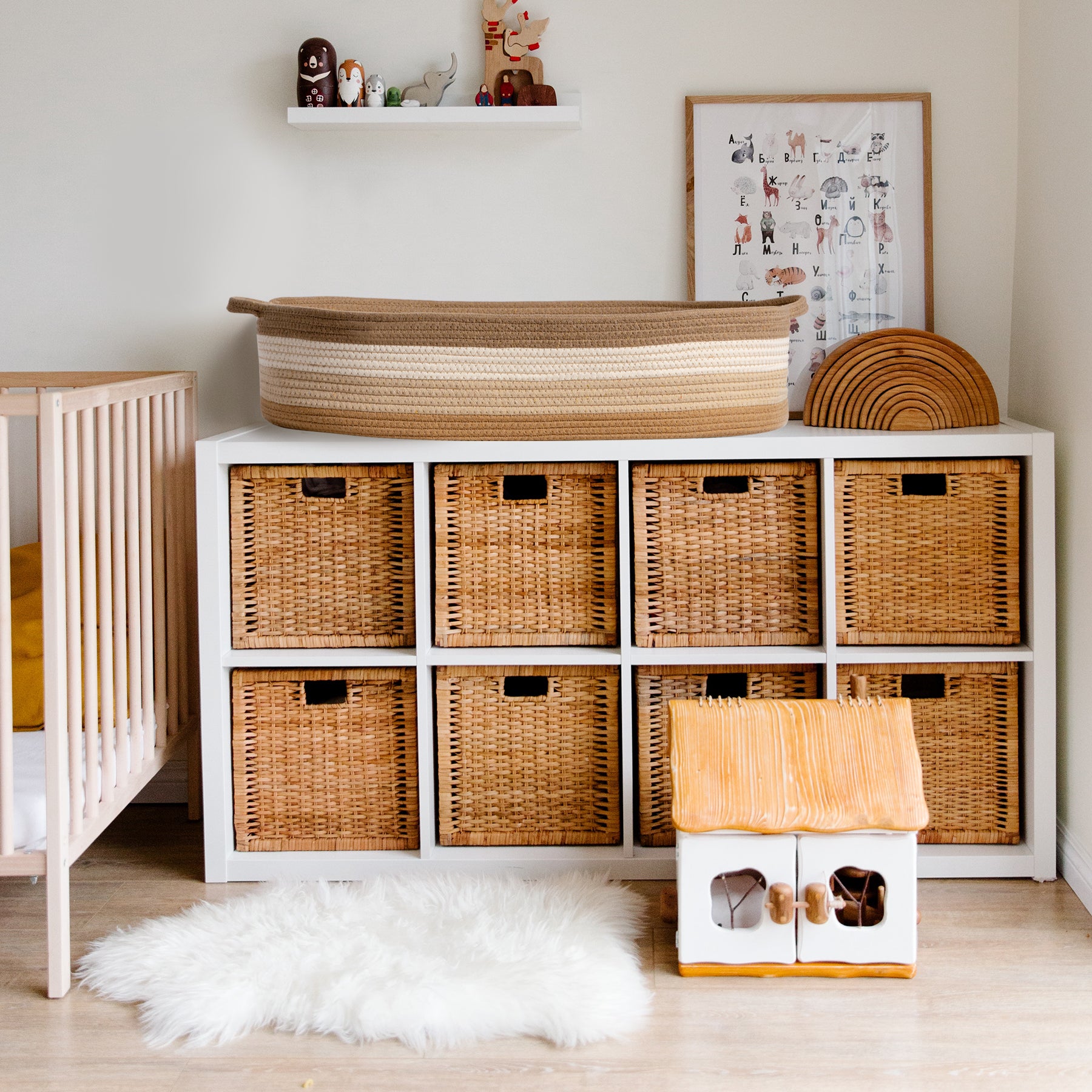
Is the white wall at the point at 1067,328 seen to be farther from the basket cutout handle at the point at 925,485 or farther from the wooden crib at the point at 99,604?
the wooden crib at the point at 99,604

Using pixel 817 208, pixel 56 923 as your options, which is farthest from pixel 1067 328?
pixel 56 923

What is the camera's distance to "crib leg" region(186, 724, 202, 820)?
2.37 meters

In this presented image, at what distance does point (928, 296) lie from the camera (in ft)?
7.80

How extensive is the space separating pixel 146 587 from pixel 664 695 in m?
0.92

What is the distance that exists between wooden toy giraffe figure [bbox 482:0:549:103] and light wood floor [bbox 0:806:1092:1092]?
1603 mm

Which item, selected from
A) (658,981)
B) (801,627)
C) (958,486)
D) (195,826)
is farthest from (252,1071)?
(958,486)

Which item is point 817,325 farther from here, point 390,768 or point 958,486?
point 390,768

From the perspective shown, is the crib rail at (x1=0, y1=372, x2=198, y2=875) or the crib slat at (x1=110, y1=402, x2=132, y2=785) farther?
the crib slat at (x1=110, y1=402, x2=132, y2=785)

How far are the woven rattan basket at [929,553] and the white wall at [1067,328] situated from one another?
0.10 meters

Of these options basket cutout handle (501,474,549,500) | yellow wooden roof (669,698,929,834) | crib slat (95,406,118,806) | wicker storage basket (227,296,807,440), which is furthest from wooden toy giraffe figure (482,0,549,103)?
yellow wooden roof (669,698,929,834)

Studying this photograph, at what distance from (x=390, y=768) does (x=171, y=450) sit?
0.73 m

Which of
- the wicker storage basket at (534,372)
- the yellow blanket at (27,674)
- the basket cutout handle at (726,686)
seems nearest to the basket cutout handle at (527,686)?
the basket cutout handle at (726,686)

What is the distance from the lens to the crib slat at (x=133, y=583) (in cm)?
194

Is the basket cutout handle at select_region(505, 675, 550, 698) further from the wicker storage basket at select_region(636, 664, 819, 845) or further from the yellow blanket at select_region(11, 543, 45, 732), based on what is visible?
the yellow blanket at select_region(11, 543, 45, 732)
